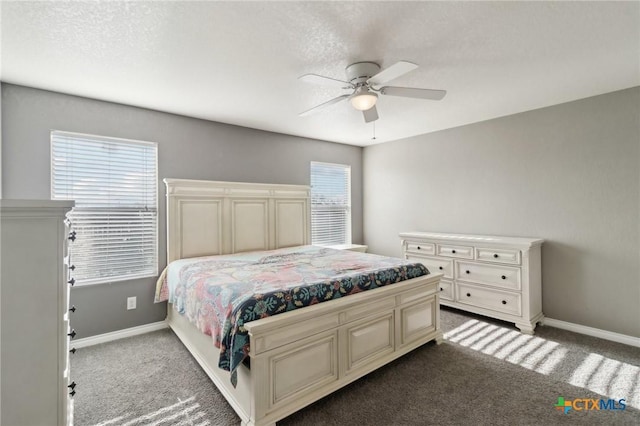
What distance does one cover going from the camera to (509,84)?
2754mm

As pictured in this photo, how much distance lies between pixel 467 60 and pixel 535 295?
2641mm

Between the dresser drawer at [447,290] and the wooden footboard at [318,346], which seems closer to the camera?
the wooden footboard at [318,346]

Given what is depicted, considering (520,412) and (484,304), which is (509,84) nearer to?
(484,304)

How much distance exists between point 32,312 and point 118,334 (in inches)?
91.1

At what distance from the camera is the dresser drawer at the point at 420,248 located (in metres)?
3.93

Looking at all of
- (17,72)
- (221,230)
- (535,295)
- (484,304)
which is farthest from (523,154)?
(17,72)

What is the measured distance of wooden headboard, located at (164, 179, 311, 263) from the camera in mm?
3357

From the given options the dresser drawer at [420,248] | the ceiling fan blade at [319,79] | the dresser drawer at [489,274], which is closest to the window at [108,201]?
the ceiling fan blade at [319,79]

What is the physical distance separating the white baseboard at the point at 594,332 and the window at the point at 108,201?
4.54 meters

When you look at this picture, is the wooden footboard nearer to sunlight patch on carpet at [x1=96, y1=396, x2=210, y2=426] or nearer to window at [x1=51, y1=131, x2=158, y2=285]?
sunlight patch on carpet at [x1=96, y1=396, x2=210, y2=426]

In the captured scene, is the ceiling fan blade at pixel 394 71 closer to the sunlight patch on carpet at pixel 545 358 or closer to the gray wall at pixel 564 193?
the gray wall at pixel 564 193

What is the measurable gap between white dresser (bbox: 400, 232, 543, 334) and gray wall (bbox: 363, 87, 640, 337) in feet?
0.86

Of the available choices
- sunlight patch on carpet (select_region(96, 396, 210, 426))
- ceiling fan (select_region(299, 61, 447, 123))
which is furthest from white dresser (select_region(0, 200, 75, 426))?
ceiling fan (select_region(299, 61, 447, 123))

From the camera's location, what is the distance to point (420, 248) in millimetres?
4062
